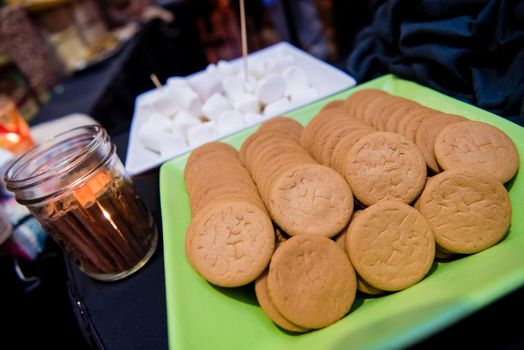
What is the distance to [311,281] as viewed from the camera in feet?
1.93

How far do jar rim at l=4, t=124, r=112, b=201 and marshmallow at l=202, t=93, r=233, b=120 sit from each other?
0.46 metres

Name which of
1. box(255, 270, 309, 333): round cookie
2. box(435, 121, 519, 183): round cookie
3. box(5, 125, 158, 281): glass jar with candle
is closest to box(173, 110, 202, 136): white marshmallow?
box(5, 125, 158, 281): glass jar with candle

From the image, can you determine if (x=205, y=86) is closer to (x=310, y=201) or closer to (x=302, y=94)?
(x=302, y=94)

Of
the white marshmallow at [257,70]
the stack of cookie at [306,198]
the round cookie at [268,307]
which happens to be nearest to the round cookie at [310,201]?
the stack of cookie at [306,198]

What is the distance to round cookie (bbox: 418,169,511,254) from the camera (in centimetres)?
60

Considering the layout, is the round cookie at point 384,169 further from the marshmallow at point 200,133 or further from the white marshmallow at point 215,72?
the white marshmallow at point 215,72

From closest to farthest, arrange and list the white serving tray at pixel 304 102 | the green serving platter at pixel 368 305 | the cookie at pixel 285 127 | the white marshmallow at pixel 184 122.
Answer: the green serving platter at pixel 368 305, the cookie at pixel 285 127, the white serving tray at pixel 304 102, the white marshmallow at pixel 184 122

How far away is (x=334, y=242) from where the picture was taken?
2.07ft

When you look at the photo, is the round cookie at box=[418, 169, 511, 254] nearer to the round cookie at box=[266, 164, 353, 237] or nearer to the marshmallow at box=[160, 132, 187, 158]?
the round cookie at box=[266, 164, 353, 237]

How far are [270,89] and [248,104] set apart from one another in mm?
109

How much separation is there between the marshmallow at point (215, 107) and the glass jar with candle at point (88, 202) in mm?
463

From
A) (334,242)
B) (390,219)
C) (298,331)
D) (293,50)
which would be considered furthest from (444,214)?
(293,50)

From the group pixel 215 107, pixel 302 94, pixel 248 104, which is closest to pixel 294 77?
pixel 302 94

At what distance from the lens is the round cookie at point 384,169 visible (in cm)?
67
